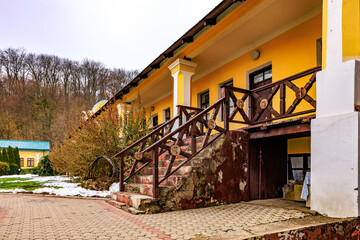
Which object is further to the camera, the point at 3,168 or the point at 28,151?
the point at 28,151

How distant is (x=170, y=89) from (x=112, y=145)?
16.6 feet

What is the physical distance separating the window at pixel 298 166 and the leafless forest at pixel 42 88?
29.9 m

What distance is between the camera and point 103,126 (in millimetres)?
8562

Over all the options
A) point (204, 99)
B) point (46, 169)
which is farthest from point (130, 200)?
point (46, 169)

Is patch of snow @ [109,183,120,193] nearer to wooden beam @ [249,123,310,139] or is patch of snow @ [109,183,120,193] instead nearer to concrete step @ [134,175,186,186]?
concrete step @ [134,175,186,186]

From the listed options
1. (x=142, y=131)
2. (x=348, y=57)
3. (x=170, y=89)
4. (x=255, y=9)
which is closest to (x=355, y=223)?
(x=348, y=57)

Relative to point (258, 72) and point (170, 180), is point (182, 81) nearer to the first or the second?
point (258, 72)

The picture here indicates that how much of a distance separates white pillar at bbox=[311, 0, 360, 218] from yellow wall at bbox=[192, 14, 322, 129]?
2152mm

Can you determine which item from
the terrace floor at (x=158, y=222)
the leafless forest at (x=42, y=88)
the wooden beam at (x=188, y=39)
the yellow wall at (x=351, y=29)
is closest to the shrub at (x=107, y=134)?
the wooden beam at (x=188, y=39)

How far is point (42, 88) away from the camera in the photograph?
39.0 metres

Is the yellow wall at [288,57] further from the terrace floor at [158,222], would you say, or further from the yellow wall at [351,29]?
the terrace floor at [158,222]

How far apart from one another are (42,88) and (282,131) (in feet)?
134

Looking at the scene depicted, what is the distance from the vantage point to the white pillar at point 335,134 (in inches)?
149

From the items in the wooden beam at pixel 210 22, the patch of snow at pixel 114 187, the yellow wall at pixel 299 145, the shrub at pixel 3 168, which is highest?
the wooden beam at pixel 210 22
